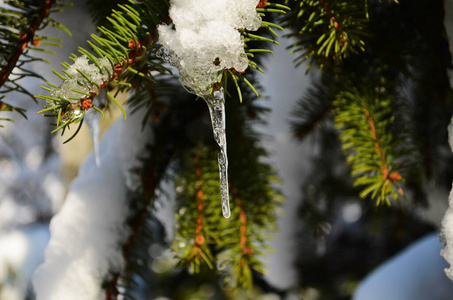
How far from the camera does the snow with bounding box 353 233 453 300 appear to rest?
85 centimetres

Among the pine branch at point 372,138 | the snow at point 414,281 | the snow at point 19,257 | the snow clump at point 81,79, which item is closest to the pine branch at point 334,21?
the pine branch at point 372,138

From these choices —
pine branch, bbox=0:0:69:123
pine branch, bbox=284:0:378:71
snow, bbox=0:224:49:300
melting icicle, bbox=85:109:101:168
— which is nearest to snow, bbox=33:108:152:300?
melting icicle, bbox=85:109:101:168

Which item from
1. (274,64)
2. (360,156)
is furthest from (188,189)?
(274,64)

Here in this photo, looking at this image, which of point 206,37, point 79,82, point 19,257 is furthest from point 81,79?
point 19,257

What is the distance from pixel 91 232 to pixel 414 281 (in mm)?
755

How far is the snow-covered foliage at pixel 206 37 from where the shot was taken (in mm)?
310

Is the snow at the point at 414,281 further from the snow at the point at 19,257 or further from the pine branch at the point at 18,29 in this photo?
the snow at the point at 19,257

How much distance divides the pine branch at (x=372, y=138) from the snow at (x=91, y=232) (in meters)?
0.33

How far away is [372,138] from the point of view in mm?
515

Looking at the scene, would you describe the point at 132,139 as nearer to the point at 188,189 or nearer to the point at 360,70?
Result: the point at 188,189

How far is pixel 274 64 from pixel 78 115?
610mm

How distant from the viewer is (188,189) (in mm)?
589

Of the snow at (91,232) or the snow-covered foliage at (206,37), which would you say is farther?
the snow at (91,232)

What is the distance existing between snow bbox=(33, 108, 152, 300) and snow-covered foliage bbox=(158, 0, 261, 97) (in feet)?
1.01
